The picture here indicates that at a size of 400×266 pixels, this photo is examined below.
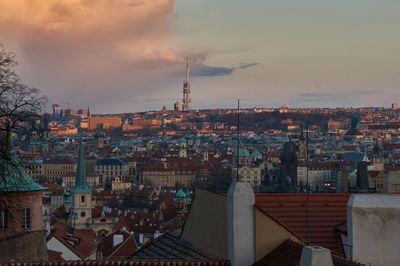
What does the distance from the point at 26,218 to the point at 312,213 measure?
7.02 metres

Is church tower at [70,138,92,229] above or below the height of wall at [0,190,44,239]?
below

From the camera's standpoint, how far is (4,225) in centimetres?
1497

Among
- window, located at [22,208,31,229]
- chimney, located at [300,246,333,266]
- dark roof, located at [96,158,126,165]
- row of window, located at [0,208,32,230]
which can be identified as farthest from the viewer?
dark roof, located at [96,158,126,165]

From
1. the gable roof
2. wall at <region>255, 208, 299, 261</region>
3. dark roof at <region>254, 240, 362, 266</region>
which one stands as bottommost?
the gable roof

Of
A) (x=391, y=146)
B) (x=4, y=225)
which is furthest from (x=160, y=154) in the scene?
(x=4, y=225)

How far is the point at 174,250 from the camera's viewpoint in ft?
35.9

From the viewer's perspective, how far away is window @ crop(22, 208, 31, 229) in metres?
15.3

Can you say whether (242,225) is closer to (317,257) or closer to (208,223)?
(208,223)

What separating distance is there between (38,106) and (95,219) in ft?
144

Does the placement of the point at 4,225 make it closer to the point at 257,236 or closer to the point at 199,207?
the point at 199,207

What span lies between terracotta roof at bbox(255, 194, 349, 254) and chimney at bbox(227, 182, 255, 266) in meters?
0.63

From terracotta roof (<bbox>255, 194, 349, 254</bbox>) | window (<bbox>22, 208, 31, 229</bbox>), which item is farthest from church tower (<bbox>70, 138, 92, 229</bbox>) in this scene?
terracotta roof (<bbox>255, 194, 349, 254</bbox>)

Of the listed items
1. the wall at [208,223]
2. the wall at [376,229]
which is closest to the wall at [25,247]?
the wall at [208,223]

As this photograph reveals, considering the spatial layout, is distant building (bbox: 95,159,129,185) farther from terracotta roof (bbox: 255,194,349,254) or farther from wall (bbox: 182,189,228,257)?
terracotta roof (bbox: 255,194,349,254)
